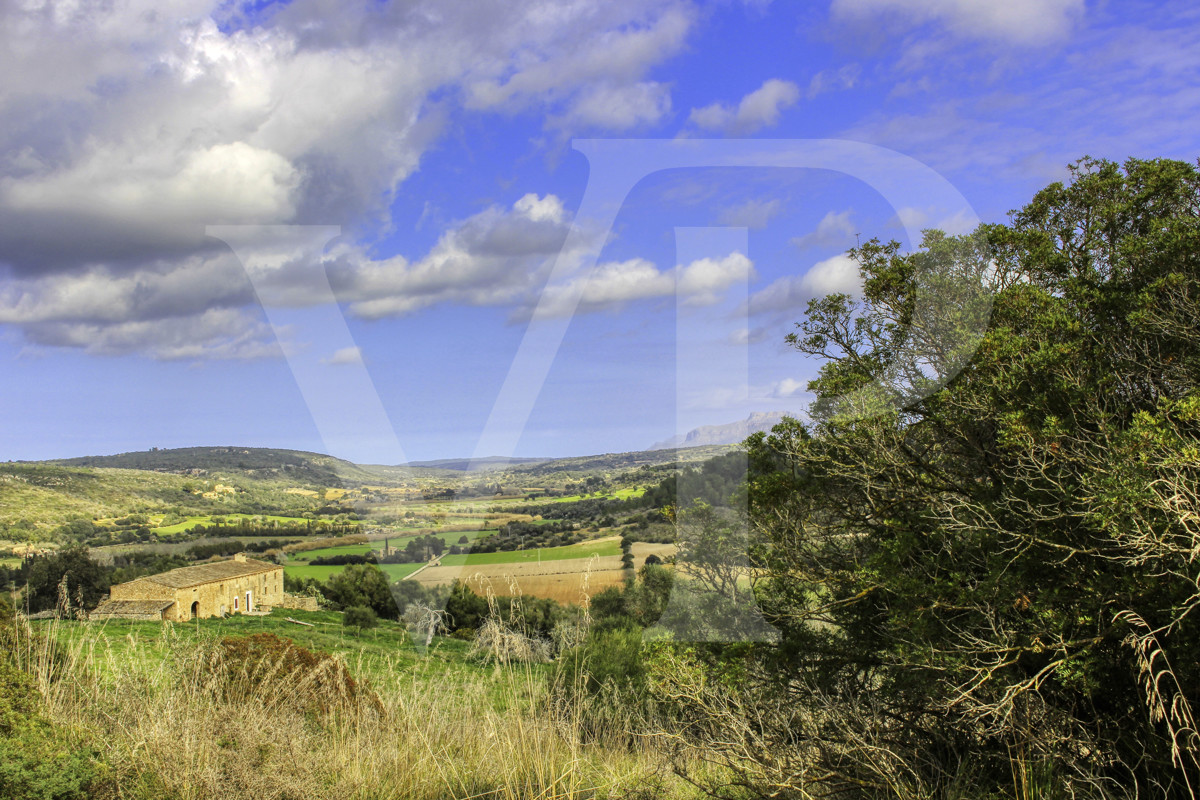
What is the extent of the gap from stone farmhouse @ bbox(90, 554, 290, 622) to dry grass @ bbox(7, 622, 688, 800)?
2460 centimetres

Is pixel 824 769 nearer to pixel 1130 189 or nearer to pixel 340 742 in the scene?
pixel 340 742

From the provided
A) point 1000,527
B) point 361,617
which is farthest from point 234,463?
point 1000,527

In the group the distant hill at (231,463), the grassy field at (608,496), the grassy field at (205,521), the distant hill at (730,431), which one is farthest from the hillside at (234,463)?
the distant hill at (730,431)

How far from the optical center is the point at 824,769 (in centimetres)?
502

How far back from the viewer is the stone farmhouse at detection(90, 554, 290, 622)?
98.3ft

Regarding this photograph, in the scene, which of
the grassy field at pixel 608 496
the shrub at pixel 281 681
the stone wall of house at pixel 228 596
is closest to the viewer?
the shrub at pixel 281 681

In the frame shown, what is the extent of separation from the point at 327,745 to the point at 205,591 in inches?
1436

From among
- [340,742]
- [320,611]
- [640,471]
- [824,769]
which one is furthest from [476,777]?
[320,611]

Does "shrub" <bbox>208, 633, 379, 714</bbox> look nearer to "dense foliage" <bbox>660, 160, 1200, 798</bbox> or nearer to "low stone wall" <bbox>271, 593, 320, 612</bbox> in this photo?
"dense foliage" <bbox>660, 160, 1200, 798</bbox>

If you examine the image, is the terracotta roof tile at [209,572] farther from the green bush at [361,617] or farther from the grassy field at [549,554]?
the grassy field at [549,554]

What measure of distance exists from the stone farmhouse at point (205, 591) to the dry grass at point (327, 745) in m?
24.6

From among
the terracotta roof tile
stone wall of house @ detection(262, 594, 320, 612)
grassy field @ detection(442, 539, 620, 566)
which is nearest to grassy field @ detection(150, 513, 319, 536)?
the terracotta roof tile

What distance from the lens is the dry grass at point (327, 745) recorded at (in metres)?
3.67

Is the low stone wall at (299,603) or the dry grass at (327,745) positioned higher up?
the dry grass at (327,745)
